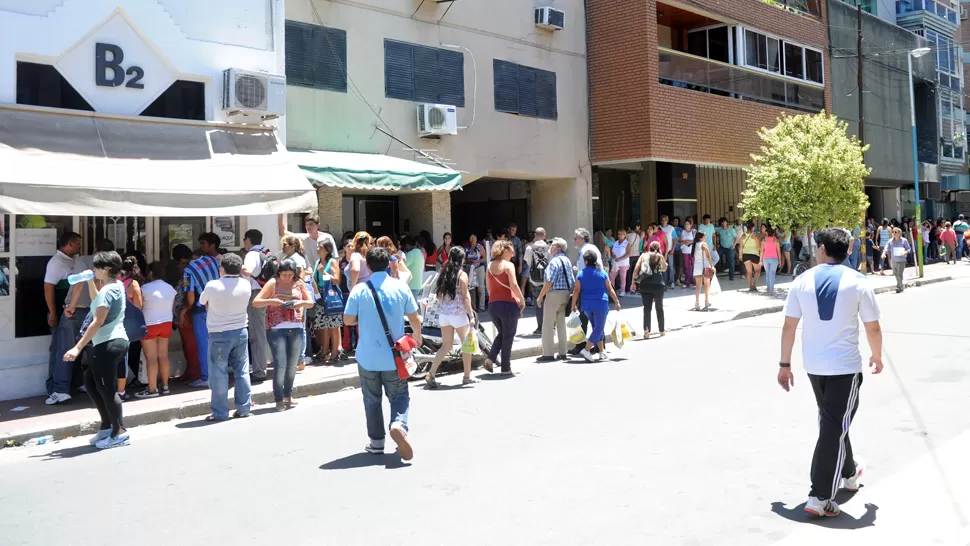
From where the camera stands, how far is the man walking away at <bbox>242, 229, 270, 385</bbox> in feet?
34.3

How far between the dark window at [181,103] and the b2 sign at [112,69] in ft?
1.16

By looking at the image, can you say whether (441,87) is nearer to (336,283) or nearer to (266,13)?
(266,13)

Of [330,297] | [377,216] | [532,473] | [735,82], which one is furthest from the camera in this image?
[735,82]

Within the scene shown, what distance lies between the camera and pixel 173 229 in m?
11.4

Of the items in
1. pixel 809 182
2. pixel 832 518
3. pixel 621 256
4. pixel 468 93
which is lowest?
pixel 832 518

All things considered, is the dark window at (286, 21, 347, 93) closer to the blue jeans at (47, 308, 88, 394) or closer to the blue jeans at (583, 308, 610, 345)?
the blue jeans at (47, 308, 88, 394)

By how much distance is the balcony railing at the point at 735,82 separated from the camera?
68.4 feet

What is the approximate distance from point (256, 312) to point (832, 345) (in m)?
7.78

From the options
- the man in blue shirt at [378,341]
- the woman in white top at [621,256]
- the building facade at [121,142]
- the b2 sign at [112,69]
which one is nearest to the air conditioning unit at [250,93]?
the building facade at [121,142]

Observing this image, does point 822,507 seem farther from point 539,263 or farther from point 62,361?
point 62,361

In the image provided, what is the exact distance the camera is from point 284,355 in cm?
906

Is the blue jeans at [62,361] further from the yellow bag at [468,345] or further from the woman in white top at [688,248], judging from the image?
the woman in white top at [688,248]

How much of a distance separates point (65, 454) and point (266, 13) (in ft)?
23.6

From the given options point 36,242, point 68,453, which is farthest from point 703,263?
point 68,453
